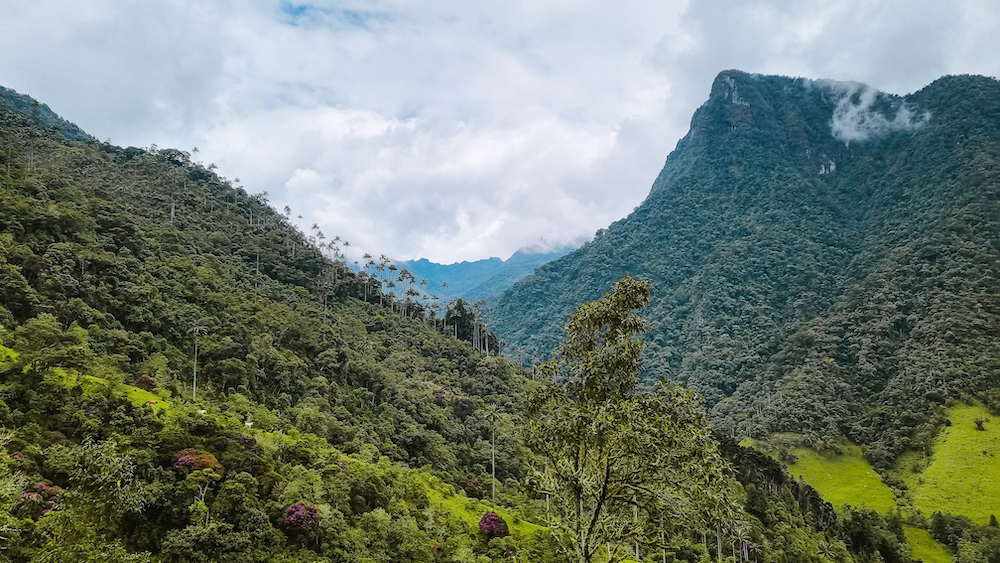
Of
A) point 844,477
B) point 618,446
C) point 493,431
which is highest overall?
point 618,446

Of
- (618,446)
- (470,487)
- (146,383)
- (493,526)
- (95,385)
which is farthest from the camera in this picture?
(470,487)

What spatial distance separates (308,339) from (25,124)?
84690 millimetres

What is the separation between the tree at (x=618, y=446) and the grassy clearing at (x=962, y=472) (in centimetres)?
8226

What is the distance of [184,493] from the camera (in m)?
22.0

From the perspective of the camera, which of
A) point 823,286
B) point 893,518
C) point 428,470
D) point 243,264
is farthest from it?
point 823,286

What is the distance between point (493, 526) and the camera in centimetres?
3544

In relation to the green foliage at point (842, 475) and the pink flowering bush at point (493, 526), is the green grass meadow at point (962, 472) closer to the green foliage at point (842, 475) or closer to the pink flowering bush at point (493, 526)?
the green foliage at point (842, 475)

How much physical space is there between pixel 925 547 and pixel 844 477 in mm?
18460

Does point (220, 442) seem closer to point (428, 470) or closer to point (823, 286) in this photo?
point (428, 470)

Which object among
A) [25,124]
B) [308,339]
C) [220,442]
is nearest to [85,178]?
[25,124]

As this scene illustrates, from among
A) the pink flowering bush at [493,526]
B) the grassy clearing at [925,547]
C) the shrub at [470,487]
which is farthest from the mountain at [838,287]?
the pink flowering bush at [493,526]

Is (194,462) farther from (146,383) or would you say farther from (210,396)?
(210,396)

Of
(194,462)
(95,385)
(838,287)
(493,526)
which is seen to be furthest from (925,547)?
(838,287)

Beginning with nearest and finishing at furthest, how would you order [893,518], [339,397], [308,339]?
1. [339,397]
2. [308,339]
3. [893,518]
